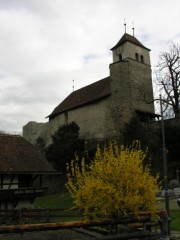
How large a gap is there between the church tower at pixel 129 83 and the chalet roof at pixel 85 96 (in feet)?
7.13

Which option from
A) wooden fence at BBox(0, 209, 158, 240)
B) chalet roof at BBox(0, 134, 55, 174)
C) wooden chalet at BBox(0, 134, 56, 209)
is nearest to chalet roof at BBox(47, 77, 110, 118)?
chalet roof at BBox(0, 134, 55, 174)

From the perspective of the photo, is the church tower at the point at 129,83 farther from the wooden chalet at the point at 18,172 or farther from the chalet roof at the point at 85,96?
the wooden chalet at the point at 18,172

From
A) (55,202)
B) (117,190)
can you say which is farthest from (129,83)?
(117,190)

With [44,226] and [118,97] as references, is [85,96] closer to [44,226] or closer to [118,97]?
[118,97]

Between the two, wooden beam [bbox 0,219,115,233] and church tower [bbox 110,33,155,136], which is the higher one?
church tower [bbox 110,33,155,136]

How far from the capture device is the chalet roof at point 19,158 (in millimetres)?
22666

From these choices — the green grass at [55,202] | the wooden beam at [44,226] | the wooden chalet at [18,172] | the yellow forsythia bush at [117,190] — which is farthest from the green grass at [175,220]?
the green grass at [55,202]

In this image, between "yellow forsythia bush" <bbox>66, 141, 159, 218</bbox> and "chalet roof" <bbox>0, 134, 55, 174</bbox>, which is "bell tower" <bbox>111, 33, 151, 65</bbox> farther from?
"yellow forsythia bush" <bbox>66, 141, 159, 218</bbox>

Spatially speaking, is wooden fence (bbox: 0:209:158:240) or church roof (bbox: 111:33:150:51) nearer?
wooden fence (bbox: 0:209:158:240)

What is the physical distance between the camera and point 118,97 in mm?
43531

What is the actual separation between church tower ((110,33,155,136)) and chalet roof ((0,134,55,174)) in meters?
18.4

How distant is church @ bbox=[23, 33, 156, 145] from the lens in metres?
43.3

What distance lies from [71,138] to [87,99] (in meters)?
7.70

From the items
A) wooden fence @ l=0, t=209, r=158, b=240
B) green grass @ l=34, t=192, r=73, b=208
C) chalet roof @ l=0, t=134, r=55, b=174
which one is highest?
chalet roof @ l=0, t=134, r=55, b=174
